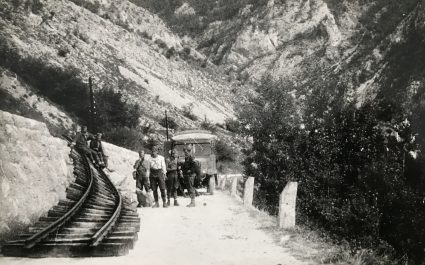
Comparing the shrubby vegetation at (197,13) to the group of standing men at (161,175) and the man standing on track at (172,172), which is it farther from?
the man standing on track at (172,172)

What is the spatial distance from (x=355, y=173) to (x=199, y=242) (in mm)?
6812

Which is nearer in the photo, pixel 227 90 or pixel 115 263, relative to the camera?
pixel 115 263

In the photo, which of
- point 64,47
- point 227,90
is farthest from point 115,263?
point 227,90

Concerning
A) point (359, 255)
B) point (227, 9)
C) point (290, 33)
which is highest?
point (227, 9)

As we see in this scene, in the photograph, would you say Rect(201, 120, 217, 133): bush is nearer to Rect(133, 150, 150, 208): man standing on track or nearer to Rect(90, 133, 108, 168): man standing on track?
Rect(90, 133, 108, 168): man standing on track

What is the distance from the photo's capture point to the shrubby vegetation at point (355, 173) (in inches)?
364

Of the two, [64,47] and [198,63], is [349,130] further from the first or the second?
[198,63]

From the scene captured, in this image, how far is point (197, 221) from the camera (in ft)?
40.2

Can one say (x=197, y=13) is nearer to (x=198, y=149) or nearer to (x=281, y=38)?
(x=281, y=38)

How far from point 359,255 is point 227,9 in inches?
4807

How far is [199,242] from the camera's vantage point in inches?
364

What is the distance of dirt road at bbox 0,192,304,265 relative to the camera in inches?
290

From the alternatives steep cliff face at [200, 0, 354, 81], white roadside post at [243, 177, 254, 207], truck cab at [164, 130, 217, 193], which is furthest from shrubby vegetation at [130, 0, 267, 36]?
white roadside post at [243, 177, 254, 207]

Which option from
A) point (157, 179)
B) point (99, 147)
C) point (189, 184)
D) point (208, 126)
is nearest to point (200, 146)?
point (99, 147)
